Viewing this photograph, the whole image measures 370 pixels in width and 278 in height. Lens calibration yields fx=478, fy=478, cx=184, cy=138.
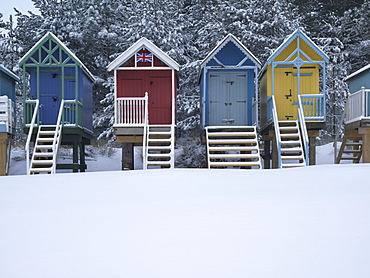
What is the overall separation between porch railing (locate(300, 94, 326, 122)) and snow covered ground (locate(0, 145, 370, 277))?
23.7 feet

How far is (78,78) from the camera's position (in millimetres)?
17078

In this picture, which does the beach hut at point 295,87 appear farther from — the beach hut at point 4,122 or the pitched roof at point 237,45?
the beach hut at point 4,122

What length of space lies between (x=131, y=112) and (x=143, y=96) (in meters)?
1.29

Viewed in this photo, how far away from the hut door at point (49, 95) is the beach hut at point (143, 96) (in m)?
2.13

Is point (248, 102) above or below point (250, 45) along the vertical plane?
below

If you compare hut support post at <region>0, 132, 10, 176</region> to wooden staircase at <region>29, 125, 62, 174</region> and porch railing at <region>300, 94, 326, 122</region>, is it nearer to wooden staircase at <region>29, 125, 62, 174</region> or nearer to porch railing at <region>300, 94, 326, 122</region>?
wooden staircase at <region>29, 125, 62, 174</region>

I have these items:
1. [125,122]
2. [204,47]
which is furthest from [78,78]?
[204,47]

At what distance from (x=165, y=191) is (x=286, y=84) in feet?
32.1

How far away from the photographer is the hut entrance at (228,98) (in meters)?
17.2

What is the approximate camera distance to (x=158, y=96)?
680 inches

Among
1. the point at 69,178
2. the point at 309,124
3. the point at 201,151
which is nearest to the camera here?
the point at 69,178

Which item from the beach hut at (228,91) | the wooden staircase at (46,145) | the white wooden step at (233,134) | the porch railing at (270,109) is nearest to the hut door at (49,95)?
the wooden staircase at (46,145)

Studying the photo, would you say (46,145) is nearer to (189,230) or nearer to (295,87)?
(295,87)

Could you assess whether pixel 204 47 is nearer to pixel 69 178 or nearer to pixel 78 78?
pixel 78 78
